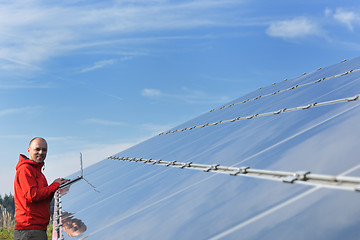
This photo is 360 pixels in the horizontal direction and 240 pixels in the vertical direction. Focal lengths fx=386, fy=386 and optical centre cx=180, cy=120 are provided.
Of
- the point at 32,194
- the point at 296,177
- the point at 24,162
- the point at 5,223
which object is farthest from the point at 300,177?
the point at 5,223

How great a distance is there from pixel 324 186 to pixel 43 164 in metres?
4.79

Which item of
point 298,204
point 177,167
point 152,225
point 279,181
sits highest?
point 177,167

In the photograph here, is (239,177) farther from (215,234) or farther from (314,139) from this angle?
(215,234)

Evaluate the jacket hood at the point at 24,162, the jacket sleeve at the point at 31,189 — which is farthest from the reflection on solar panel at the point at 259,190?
the jacket hood at the point at 24,162

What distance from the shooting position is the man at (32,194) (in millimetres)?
5691

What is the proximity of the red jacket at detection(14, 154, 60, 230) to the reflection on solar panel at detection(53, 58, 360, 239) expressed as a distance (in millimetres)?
415

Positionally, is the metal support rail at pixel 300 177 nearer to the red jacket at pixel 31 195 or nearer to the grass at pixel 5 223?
the red jacket at pixel 31 195

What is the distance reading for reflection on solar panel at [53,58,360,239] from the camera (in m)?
2.41

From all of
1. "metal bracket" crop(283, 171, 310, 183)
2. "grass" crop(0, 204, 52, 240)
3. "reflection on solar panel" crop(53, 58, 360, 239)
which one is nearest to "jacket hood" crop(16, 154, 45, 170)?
"reflection on solar panel" crop(53, 58, 360, 239)

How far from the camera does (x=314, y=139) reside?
3.97 m

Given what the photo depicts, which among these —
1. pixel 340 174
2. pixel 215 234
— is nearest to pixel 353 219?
pixel 340 174

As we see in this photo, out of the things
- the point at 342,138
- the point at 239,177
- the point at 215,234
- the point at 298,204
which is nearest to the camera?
the point at 298,204

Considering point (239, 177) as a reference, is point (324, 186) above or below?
below

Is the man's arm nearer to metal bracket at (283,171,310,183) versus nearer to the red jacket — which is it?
the red jacket
